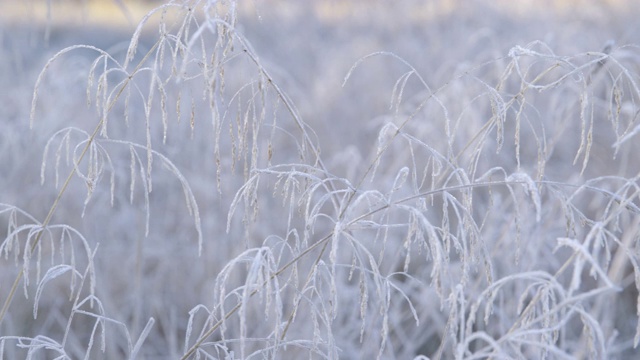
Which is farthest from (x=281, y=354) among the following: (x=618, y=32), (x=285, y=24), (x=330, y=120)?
(x=285, y=24)

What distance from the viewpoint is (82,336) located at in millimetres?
1711

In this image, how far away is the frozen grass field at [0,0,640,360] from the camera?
73cm

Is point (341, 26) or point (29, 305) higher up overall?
point (341, 26)

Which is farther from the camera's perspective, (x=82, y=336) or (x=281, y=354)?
(x=82, y=336)

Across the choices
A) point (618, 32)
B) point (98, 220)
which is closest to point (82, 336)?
point (98, 220)

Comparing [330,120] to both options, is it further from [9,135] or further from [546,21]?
[9,135]

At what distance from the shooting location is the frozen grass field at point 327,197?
0.73 m

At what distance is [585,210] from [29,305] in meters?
1.50

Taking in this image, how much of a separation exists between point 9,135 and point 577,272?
1.40 meters

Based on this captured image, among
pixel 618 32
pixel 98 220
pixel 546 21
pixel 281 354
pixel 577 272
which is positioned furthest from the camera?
pixel 546 21

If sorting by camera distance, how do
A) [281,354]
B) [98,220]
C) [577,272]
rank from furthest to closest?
1. [98,220]
2. [281,354]
3. [577,272]

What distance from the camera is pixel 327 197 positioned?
0.73 metres

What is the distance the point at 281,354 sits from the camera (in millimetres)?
1424

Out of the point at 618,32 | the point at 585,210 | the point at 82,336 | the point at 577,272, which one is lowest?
the point at 82,336
